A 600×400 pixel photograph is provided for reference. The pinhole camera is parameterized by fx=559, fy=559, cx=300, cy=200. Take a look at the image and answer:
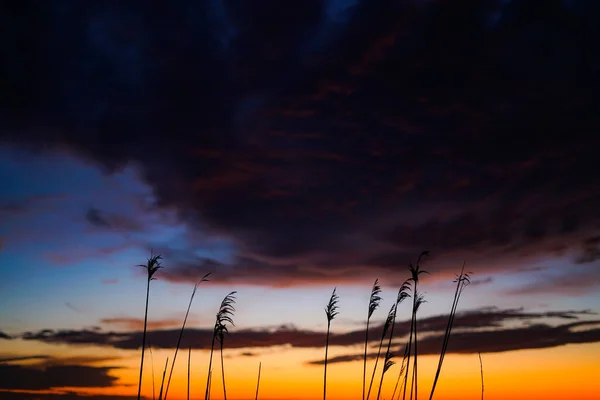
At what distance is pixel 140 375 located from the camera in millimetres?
12688

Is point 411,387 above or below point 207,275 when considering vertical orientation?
below

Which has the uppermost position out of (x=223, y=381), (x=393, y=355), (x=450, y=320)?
(x=450, y=320)

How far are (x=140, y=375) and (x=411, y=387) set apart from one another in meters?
6.14

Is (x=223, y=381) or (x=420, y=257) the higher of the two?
(x=420, y=257)

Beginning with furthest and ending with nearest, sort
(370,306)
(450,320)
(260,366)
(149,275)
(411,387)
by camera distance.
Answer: (260,366)
(370,306)
(411,387)
(149,275)
(450,320)

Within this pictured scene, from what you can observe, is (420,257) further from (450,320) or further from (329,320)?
(329,320)

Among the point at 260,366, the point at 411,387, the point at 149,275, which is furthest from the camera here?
the point at 260,366

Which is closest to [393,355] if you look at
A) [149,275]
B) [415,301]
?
[415,301]

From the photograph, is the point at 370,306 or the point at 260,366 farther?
the point at 260,366

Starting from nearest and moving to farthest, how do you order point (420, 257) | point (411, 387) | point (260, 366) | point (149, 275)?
1. point (420, 257)
2. point (149, 275)
3. point (411, 387)
4. point (260, 366)

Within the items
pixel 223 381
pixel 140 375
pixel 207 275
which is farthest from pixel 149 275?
pixel 223 381

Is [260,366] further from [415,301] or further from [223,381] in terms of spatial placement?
[415,301]

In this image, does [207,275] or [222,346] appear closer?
[207,275]

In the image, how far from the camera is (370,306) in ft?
45.1
